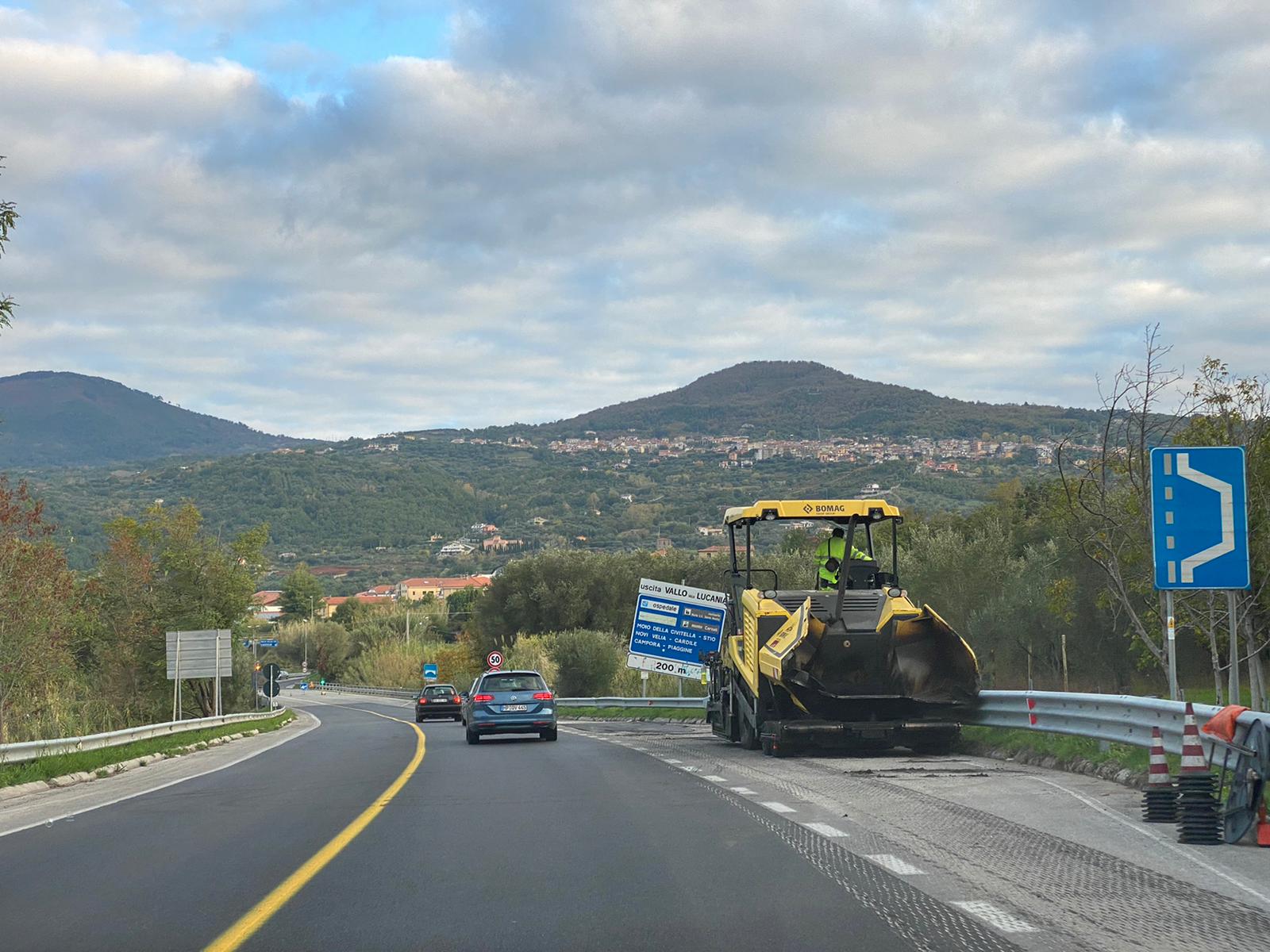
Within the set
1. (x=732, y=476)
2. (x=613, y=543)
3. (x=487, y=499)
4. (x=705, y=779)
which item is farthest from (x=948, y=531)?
(x=487, y=499)

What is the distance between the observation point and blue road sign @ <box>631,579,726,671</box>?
37.9 meters

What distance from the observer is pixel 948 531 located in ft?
162

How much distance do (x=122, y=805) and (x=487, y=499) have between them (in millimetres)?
183413

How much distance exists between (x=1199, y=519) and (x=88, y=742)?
62.2 feet

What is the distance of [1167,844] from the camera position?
9570 millimetres

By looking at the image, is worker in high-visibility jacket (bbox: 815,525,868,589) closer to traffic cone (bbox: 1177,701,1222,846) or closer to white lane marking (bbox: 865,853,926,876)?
traffic cone (bbox: 1177,701,1222,846)

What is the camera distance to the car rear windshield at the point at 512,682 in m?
27.3

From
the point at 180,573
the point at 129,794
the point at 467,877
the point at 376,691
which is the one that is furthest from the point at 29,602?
the point at 376,691

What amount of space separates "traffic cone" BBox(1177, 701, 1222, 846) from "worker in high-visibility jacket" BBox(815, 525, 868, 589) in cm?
985

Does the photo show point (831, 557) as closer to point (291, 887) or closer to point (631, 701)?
point (291, 887)

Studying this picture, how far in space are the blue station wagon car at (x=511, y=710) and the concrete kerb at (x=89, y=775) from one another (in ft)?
19.3

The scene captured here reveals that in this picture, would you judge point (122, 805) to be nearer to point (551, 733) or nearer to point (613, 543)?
point (551, 733)

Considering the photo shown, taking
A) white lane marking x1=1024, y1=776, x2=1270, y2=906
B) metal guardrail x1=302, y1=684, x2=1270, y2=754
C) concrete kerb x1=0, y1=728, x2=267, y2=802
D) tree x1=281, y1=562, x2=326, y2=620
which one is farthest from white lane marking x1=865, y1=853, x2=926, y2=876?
tree x1=281, y1=562, x2=326, y2=620

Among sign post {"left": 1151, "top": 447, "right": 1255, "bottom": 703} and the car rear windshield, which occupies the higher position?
sign post {"left": 1151, "top": 447, "right": 1255, "bottom": 703}
